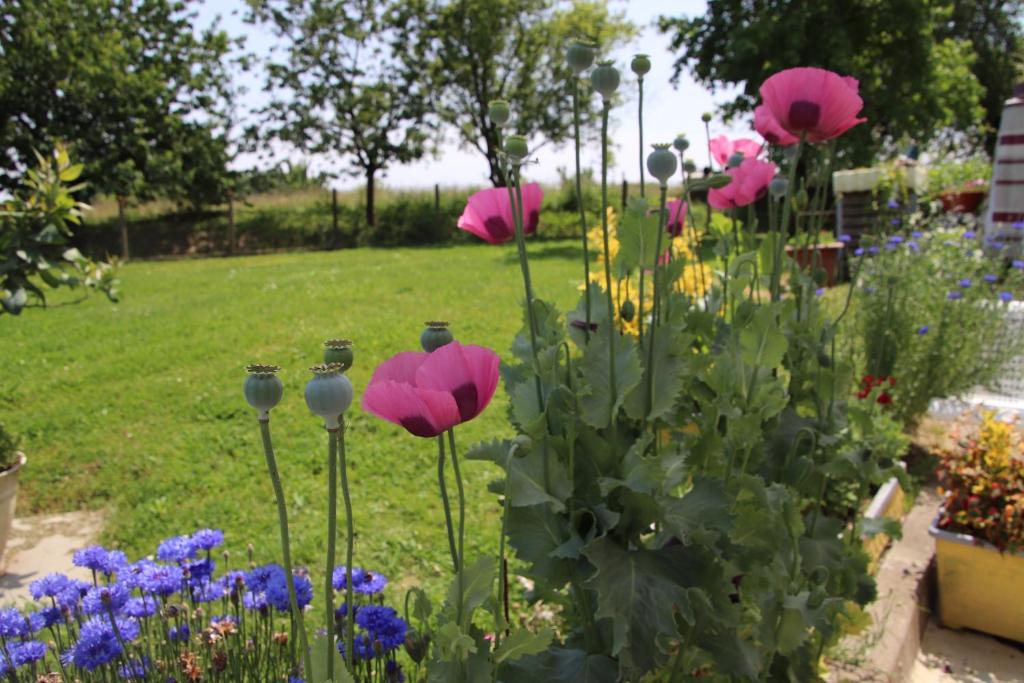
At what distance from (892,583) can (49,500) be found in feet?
10.8

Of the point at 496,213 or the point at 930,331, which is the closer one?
the point at 496,213

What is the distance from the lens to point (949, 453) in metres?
2.45

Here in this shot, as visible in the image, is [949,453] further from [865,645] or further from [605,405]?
[605,405]

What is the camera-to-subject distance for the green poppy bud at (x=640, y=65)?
3.05 feet

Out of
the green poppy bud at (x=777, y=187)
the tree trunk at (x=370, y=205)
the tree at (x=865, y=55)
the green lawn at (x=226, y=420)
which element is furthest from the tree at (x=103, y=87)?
the green poppy bud at (x=777, y=187)

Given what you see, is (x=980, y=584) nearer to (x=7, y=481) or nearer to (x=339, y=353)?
(x=339, y=353)

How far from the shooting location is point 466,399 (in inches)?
31.3

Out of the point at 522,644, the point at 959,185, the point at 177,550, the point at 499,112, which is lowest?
the point at 177,550

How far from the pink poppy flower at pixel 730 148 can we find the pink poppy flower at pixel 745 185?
150 millimetres

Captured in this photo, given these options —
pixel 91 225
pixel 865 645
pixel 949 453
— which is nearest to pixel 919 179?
pixel 949 453

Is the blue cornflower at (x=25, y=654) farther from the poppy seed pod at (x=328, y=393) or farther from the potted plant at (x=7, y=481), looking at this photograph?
the potted plant at (x=7, y=481)

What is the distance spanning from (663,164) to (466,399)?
35cm

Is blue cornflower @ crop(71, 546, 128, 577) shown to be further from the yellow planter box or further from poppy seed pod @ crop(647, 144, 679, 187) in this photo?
the yellow planter box

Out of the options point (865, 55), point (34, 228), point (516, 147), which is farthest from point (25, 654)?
point (865, 55)
